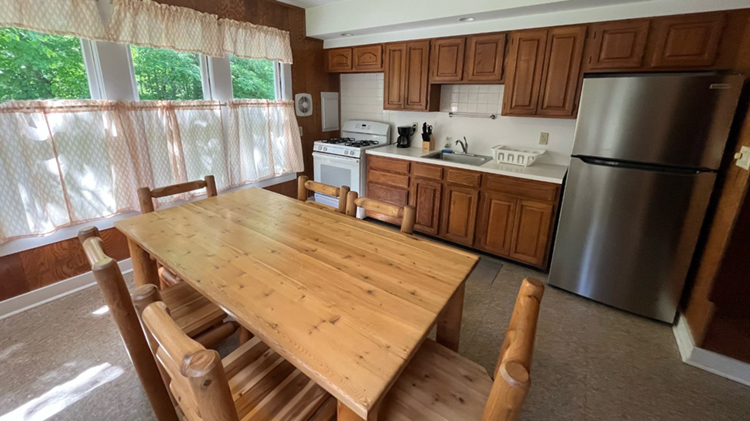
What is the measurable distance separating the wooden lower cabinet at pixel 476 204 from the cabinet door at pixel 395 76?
65cm

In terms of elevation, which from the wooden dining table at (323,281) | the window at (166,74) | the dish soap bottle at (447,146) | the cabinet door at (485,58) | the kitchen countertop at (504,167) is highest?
the cabinet door at (485,58)

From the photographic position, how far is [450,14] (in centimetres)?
286

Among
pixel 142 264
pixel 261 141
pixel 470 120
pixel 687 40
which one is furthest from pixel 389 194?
pixel 687 40

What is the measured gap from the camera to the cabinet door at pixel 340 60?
12.8 ft

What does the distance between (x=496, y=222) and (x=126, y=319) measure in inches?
108

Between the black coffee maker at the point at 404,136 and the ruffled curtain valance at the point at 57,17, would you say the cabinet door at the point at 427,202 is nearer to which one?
the black coffee maker at the point at 404,136

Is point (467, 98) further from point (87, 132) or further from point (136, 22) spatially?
point (87, 132)

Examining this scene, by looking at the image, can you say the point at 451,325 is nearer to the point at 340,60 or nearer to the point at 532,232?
the point at 532,232

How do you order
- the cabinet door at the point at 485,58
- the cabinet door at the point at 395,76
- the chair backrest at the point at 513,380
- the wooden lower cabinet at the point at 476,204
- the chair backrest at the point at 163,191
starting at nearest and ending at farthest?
the chair backrest at the point at 513,380 → the chair backrest at the point at 163,191 → the wooden lower cabinet at the point at 476,204 → the cabinet door at the point at 485,58 → the cabinet door at the point at 395,76

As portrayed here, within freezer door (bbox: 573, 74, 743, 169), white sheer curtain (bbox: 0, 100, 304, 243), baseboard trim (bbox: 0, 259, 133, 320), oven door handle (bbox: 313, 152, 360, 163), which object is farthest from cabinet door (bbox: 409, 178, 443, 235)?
baseboard trim (bbox: 0, 259, 133, 320)

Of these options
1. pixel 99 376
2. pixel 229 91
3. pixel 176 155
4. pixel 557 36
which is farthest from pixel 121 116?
pixel 557 36

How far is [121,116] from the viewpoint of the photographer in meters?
2.52

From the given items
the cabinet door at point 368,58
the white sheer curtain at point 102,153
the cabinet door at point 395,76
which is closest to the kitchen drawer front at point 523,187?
the cabinet door at point 395,76

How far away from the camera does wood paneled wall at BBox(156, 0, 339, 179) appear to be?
9.89 ft
